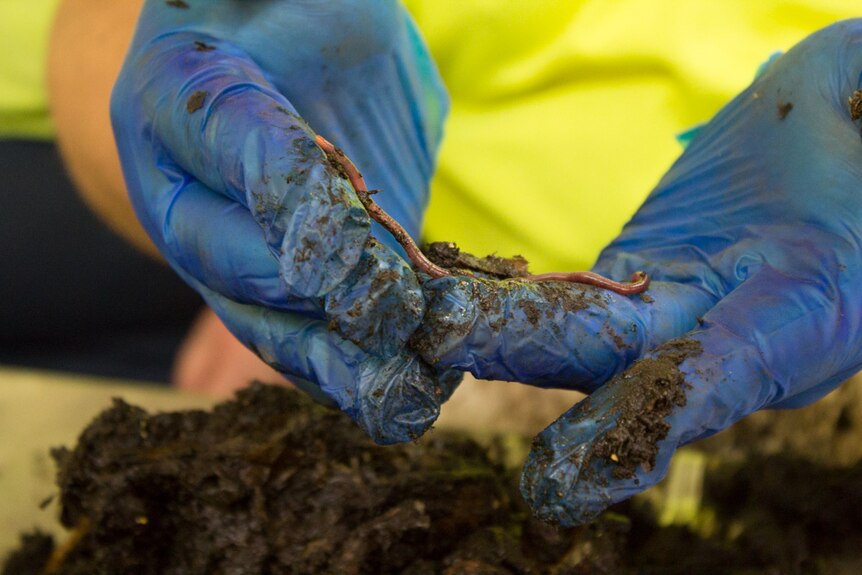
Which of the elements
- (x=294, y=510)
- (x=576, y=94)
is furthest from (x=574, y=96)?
(x=294, y=510)

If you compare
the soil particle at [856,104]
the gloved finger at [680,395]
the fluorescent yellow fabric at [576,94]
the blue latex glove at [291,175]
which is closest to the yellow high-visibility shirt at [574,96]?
the fluorescent yellow fabric at [576,94]

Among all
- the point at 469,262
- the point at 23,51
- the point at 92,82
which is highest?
the point at 469,262

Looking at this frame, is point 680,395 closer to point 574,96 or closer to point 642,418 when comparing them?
point 642,418

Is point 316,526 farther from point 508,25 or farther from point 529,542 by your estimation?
point 508,25

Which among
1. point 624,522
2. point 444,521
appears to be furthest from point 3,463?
A: point 624,522

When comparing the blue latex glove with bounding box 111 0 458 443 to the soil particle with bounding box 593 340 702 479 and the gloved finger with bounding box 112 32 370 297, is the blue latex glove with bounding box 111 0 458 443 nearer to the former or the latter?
the gloved finger with bounding box 112 32 370 297

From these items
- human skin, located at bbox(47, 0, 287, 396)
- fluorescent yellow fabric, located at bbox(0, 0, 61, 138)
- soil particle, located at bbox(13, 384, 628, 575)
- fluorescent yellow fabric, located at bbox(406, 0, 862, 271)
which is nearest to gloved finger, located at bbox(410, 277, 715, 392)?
soil particle, located at bbox(13, 384, 628, 575)

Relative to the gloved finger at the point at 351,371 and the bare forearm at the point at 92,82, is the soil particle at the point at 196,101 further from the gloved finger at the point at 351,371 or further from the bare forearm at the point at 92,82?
the bare forearm at the point at 92,82
